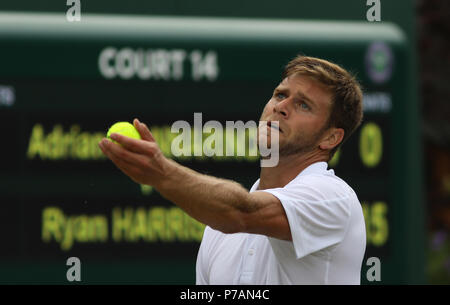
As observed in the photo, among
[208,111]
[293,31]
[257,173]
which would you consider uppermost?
[293,31]

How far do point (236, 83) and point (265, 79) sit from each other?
0.19 m

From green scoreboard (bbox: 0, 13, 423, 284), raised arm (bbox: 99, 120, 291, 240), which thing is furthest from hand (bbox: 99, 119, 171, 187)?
green scoreboard (bbox: 0, 13, 423, 284)

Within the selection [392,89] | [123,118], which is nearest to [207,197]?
[123,118]

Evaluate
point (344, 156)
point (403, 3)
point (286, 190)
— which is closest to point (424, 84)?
point (403, 3)

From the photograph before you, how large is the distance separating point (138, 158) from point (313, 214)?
2.26 ft

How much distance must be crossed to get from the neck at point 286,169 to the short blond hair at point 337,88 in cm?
14

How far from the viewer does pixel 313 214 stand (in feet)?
11.5

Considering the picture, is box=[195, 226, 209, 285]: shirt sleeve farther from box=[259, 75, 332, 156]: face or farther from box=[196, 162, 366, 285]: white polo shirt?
box=[259, 75, 332, 156]: face

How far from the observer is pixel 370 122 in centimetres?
701

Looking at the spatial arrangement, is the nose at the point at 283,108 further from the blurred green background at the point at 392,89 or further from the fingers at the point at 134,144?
the blurred green background at the point at 392,89

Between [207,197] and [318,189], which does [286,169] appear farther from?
[207,197]

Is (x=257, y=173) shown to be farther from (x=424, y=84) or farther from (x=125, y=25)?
(x=424, y=84)

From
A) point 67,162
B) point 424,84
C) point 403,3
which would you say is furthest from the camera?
point 424,84

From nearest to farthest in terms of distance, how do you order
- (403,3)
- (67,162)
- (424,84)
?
(67,162), (403,3), (424,84)
